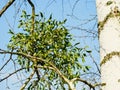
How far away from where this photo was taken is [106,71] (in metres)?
1.42

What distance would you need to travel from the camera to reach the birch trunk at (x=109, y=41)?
1.39m

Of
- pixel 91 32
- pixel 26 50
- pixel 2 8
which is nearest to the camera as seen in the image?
pixel 91 32

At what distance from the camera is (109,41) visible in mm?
1461

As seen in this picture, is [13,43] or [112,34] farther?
[13,43]

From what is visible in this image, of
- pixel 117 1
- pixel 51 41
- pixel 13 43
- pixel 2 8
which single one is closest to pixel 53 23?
pixel 51 41

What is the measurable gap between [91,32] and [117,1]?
0.50 m

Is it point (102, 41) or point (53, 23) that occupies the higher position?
point (53, 23)

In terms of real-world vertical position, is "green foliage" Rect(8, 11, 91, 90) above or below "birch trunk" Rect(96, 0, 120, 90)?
above

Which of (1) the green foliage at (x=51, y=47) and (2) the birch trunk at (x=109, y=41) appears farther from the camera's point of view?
(1) the green foliage at (x=51, y=47)

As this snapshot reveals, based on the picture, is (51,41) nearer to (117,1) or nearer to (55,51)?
(55,51)

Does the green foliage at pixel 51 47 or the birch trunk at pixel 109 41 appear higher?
the green foliage at pixel 51 47

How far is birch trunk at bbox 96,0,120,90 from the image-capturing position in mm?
1389

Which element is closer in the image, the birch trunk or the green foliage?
the birch trunk

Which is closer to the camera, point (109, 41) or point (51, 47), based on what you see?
point (109, 41)
